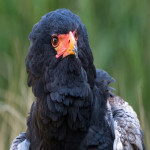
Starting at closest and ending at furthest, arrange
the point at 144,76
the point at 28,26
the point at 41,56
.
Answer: the point at 41,56
the point at 144,76
the point at 28,26

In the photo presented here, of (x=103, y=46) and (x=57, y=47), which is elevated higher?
(x=103, y=46)

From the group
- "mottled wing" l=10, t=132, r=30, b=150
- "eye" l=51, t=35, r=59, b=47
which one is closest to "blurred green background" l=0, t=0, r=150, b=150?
"mottled wing" l=10, t=132, r=30, b=150

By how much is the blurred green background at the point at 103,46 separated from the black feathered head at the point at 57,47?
4.57ft

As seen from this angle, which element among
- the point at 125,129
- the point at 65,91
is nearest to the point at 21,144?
the point at 65,91

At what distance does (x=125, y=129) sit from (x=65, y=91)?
631 millimetres

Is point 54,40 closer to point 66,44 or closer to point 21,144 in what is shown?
point 66,44

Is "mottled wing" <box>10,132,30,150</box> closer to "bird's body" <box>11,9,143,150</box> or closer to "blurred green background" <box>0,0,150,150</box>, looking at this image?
"bird's body" <box>11,9,143,150</box>

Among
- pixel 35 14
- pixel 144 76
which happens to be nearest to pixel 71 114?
pixel 144 76

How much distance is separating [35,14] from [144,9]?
125 cm

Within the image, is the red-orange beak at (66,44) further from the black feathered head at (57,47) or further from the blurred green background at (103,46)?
the blurred green background at (103,46)

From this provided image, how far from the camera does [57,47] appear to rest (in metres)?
2.89

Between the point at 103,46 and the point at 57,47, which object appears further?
the point at 103,46

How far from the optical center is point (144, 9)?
4.64 m

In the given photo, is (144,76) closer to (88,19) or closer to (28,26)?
(88,19)
